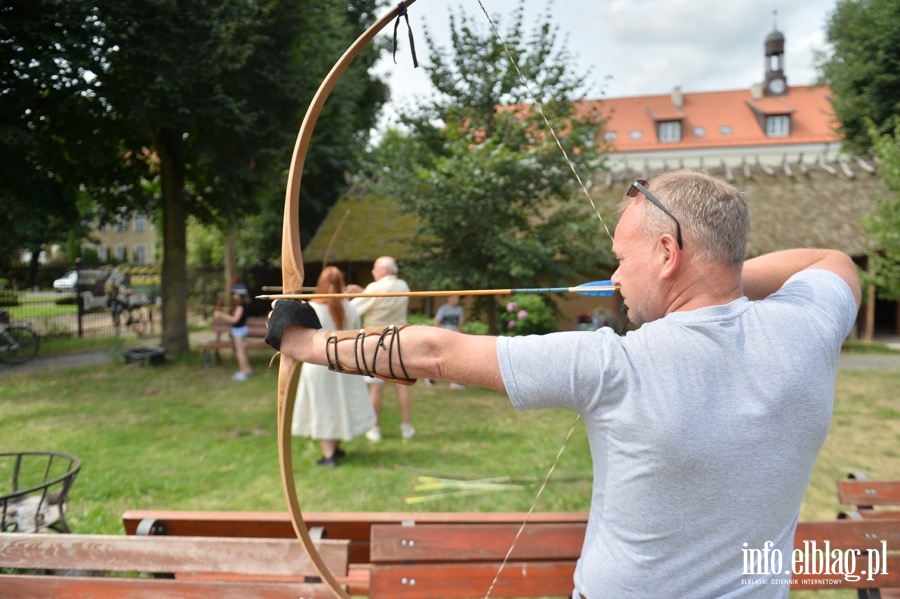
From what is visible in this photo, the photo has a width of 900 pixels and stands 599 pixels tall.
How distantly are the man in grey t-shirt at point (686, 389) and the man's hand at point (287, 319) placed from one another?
0.29 m

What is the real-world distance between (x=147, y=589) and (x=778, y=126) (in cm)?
4270

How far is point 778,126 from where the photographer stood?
37031 mm

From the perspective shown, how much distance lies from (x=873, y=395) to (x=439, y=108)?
274 inches

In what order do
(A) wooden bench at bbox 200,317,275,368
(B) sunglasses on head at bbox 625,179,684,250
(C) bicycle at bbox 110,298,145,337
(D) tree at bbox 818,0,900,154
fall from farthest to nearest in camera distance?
1. (C) bicycle at bbox 110,298,145,337
2. (D) tree at bbox 818,0,900,154
3. (A) wooden bench at bbox 200,317,275,368
4. (B) sunglasses on head at bbox 625,179,684,250

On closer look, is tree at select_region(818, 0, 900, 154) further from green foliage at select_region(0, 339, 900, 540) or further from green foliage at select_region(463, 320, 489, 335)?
green foliage at select_region(463, 320, 489, 335)

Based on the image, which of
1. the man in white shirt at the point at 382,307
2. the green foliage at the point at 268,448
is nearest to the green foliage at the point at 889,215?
the green foliage at the point at 268,448

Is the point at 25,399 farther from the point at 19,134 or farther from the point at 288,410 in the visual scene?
the point at 288,410

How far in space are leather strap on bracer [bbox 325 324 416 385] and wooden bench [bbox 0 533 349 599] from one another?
93 centimetres

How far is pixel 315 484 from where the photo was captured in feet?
14.3

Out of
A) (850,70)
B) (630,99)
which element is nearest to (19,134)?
(850,70)

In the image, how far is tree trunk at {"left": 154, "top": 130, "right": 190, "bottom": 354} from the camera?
31.5 ft

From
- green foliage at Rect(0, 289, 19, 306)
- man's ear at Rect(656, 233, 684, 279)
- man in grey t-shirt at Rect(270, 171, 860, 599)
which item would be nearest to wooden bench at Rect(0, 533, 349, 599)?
man in grey t-shirt at Rect(270, 171, 860, 599)

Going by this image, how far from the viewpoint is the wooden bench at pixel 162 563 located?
6.16 ft

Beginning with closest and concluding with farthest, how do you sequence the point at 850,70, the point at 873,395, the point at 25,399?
the point at 25,399 → the point at 873,395 → the point at 850,70
